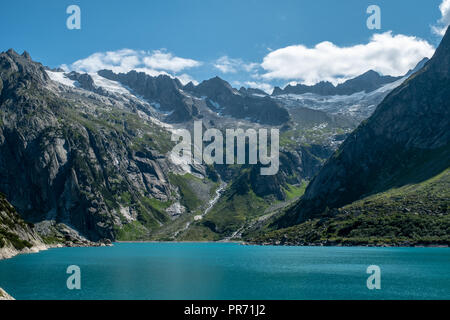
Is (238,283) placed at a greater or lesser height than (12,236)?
lesser

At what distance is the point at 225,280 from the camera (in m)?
87.1

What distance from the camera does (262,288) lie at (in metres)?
75.9

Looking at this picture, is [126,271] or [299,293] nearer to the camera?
[299,293]

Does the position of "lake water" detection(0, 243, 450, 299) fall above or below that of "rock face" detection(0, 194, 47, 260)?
below

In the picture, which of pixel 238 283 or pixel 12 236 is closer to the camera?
pixel 238 283

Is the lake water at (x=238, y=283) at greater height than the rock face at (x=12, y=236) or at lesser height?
lesser

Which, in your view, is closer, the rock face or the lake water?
the lake water

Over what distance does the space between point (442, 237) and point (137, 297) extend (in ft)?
555

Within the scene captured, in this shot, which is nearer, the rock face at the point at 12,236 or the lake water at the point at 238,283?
the lake water at the point at 238,283
